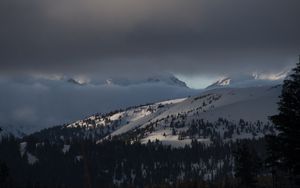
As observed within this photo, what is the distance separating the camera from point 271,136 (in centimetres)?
5056

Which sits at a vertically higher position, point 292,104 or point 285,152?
point 292,104

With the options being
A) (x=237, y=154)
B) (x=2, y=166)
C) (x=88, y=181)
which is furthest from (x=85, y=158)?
(x=237, y=154)

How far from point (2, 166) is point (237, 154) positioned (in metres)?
44.4

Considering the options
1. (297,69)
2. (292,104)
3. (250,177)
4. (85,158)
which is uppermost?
(297,69)

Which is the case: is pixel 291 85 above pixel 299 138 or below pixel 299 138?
above

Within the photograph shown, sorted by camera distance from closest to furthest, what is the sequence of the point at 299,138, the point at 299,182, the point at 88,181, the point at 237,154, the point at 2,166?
the point at 88,181
the point at 299,138
the point at 299,182
the point at 2,166
the point at 237,154

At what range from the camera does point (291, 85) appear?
48969mm

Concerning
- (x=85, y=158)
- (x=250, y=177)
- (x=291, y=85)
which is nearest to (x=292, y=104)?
(x=291, y=85)

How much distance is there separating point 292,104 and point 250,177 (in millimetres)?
64404

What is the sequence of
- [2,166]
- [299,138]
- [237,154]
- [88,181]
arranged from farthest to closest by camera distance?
1. [237,154]
2. [2,166]
3. [299,138]
4. [88,181]

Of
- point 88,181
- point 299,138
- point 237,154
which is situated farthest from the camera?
point 237,154

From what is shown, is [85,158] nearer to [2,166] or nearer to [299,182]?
[299,182]

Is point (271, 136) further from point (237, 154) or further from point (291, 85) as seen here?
point (237, 154)

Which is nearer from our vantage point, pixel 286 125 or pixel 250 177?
pixel 286 125
